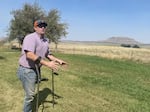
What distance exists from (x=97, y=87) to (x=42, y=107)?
425cm

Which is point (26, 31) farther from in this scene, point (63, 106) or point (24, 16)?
point (63, 106)

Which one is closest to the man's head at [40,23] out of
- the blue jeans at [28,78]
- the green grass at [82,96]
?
the blue jeans at [28,78]

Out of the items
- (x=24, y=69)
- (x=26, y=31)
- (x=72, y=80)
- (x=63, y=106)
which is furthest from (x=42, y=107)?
(x=26, y=31)

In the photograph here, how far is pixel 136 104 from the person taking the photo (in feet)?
34.7

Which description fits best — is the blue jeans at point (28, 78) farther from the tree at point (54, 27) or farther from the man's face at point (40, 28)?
the tree at point (54, 27)

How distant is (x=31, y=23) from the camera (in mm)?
50219

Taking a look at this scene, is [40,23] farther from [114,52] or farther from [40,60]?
[114,52]

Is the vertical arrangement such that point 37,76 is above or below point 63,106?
above

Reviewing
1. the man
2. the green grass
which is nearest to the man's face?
the man

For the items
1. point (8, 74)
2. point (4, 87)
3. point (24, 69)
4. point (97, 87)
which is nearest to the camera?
point (24, 69)

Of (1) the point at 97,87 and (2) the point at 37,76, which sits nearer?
(2) the point at 37,76

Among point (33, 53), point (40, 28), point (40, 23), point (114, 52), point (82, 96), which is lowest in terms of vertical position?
point (114, 52)

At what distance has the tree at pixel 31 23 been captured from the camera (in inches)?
1997

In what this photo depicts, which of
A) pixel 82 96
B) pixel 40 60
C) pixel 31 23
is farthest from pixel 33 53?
pixel 31 23
